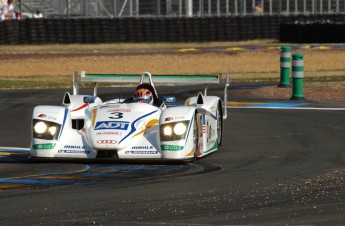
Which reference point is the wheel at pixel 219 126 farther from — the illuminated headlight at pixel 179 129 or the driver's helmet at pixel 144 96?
the illuminated headlight at pixel 179 129

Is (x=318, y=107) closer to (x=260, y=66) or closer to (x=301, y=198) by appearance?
(x=301, y=198)

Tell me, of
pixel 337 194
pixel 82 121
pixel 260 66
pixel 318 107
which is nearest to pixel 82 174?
pixel 82 121

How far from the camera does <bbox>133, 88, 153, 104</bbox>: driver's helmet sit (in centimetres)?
1436

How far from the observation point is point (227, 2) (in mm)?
52281

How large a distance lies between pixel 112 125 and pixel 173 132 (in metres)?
0.73

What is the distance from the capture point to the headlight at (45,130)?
13211 mm

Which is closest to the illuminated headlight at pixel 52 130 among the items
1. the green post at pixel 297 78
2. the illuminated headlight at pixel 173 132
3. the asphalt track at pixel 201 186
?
the asphalt track at pixel 201 186

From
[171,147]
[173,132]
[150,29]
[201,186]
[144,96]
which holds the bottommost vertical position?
[201,186]

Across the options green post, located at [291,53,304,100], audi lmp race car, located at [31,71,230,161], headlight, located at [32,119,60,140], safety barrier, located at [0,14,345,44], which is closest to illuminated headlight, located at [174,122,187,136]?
audi lmp race car, located at [31,71,230,161]

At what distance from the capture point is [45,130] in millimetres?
13250

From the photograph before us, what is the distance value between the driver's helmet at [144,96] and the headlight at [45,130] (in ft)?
4.73

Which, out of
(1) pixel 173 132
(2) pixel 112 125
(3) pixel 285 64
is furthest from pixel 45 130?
(3) pixel 285 64

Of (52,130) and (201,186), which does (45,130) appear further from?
(201,186)

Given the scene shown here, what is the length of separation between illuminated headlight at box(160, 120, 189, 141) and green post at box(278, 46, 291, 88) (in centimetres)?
1241
